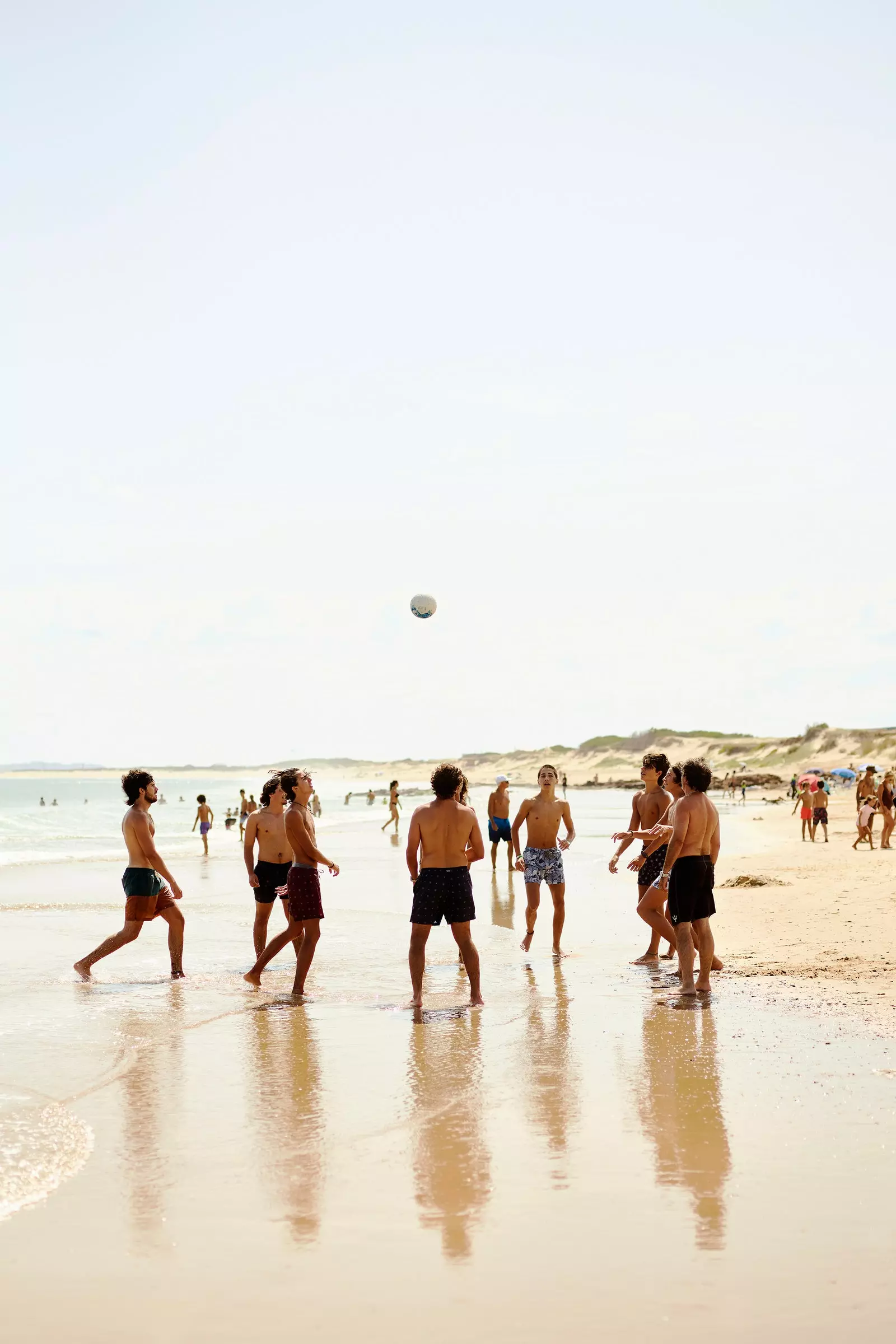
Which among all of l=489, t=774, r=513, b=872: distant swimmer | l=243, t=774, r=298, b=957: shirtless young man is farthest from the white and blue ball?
l=243, t=774, r=298, b=957: shirtless young man

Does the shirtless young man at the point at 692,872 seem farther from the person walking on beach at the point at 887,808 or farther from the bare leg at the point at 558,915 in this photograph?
the person walking on beach at the point at 887,808

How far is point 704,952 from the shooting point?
28.8 ft

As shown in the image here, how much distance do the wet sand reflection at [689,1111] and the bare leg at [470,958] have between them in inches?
52.0

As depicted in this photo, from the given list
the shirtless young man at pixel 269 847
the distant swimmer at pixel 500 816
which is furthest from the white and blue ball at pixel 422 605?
the shirtless young man at pixel 269 847

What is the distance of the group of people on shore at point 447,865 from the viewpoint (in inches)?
336

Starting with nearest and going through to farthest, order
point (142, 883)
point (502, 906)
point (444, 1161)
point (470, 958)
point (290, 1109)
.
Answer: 1. point (444, 1161)
2. point (290, 1109)
3. point (470, 958)
4. point (142, 883)
5. point (502, 906)

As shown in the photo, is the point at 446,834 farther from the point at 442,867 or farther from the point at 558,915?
the point at 558,915

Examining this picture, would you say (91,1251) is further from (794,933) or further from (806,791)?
(806,791)

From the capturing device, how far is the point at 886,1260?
405 centimetres

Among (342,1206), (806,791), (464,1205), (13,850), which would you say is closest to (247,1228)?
(342,1206)

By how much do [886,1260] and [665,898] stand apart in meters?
6.23

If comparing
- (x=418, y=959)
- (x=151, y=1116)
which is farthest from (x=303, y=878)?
(x=151, y=1116)

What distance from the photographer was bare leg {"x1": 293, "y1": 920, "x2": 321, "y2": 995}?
8.97 metres

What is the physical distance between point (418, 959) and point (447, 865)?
75 centimetres
